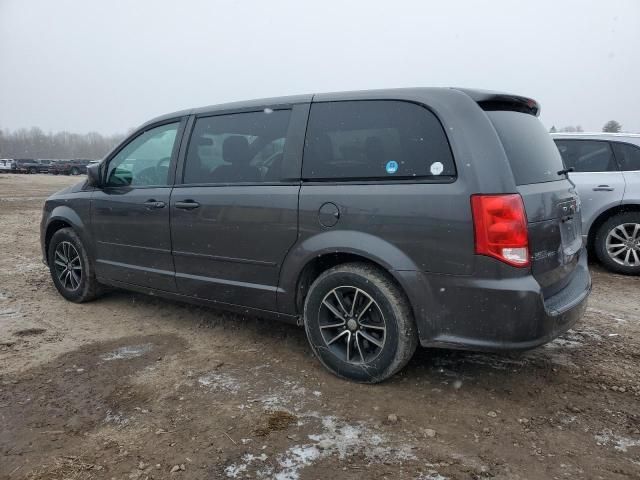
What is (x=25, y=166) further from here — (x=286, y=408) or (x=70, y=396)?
(x=286, y=408)

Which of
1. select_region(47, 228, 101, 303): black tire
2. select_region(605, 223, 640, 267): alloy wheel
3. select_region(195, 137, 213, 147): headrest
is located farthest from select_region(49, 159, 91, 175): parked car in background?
select_region(605, 223, 640, 267): alloy wheel

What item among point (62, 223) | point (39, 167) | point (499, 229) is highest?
point (39, 167)

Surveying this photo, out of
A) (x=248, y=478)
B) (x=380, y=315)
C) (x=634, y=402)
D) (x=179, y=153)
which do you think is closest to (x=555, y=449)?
(x=634, y=402)

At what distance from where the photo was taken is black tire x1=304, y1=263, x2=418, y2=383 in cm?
304

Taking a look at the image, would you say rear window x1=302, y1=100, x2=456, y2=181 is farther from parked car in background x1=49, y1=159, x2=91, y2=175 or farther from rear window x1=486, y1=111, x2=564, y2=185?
A: parked car in background x1=49, y1=159, x2=91, y2=175

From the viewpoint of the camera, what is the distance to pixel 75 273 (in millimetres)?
5051

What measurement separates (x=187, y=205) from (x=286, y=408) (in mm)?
1756

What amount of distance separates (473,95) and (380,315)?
4.67 feet

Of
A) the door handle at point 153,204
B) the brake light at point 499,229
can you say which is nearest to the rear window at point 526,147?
the brake light at point 499,229

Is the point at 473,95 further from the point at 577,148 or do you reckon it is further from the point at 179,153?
the point at 577,148

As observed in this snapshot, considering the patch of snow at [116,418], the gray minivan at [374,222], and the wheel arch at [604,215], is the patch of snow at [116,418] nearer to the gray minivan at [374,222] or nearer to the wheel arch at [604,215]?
the gray minivan at [374,222]

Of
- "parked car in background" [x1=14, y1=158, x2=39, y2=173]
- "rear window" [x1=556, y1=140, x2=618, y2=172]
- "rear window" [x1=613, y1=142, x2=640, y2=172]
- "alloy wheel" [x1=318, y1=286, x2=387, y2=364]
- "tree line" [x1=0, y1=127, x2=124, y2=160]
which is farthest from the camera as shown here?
"tree line" [x1=0, y1=127, x2=124, y2=160]

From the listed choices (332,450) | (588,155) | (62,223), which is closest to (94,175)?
(62,223)

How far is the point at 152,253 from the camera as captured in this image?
4.23 meters
